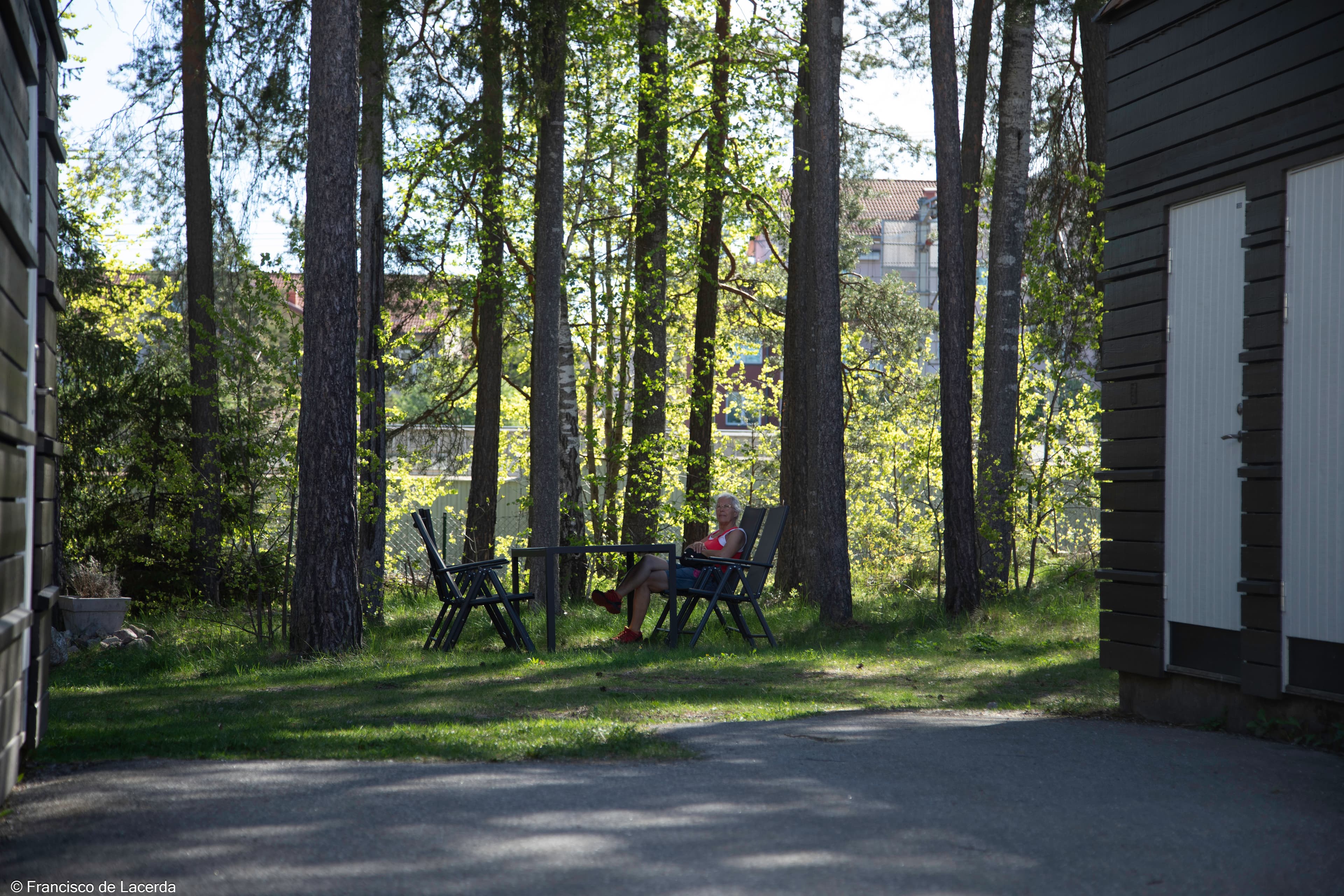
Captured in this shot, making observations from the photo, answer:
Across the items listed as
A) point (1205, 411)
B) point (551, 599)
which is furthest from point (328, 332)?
point (1205, 411)

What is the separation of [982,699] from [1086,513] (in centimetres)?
1537

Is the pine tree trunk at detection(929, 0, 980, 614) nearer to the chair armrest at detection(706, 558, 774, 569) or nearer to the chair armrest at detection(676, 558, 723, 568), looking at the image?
the chair armrest at detection(706, 558, 774, 569)

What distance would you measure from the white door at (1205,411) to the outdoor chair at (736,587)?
3324mm

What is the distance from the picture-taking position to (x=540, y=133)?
10602 millimetres

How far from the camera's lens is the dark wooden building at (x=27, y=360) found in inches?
136

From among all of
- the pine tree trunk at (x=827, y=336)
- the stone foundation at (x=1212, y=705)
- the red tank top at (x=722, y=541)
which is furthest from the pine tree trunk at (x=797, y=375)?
the stone foundation at (x=1212, y=705)

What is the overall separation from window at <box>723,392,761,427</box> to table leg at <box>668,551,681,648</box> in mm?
11749

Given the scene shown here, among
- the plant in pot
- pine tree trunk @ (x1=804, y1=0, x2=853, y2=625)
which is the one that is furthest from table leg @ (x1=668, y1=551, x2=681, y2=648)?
the plant in pot

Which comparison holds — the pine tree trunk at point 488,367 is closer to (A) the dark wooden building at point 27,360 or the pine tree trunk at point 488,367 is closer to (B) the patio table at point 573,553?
(B) the patio table at point 573,553

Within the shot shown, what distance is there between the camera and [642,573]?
28.4ft

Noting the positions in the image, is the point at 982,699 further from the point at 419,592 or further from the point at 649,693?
the point at 419,592

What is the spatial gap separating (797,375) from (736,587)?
5622mm

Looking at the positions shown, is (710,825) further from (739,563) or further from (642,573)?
(642,573)

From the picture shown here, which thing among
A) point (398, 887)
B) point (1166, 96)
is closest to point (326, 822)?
point (398, 887)
